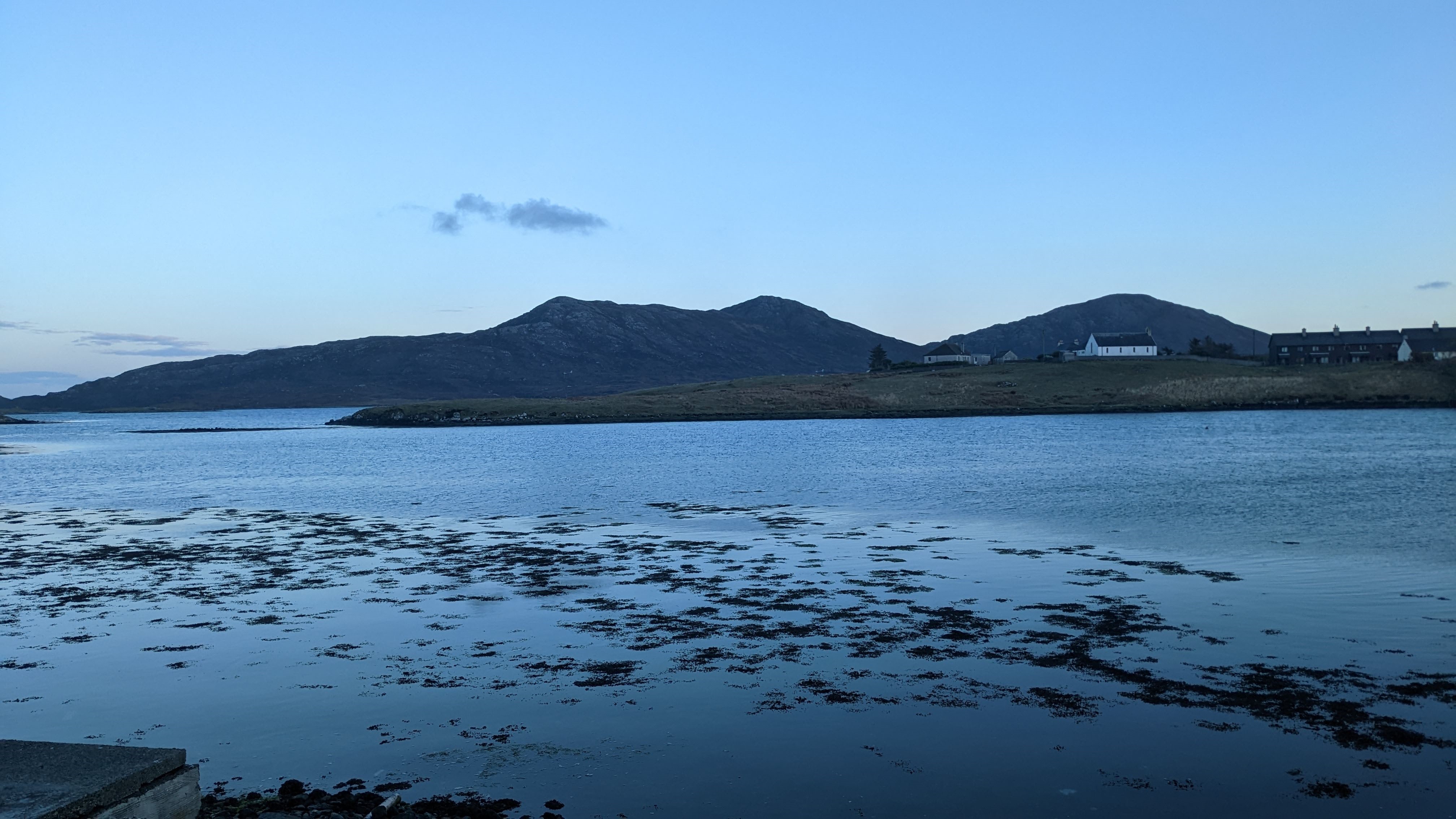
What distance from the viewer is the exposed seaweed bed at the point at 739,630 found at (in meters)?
13.1

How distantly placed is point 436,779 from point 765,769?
3.74 metres

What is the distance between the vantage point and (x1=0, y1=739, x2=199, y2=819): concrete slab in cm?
802

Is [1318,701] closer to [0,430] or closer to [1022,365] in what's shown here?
[1022,365]

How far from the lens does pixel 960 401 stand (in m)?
151

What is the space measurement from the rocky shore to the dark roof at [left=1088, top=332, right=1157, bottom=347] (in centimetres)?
19799

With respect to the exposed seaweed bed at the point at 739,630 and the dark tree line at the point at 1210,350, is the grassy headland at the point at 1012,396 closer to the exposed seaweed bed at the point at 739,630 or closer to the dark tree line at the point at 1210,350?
the dark tree line at the point at 1210,350

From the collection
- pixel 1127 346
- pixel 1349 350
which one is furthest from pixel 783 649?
pixel 1349 350

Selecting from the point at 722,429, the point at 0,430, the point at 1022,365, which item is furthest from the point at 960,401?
the point at 0,430

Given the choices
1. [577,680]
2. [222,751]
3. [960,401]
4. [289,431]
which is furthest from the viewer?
[289,431]

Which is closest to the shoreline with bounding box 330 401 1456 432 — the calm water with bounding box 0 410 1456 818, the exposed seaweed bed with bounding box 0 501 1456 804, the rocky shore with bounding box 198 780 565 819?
the calm water with bounding box 0 410 1456 818

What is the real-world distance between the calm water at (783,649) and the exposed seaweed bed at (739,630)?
0.09m

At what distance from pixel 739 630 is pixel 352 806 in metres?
9.04

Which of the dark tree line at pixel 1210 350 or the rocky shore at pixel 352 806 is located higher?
the dark tree line at pixel 1210 350

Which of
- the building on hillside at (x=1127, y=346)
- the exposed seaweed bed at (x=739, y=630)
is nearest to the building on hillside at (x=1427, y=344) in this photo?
the building on hillside at (x=1127, y=346)
